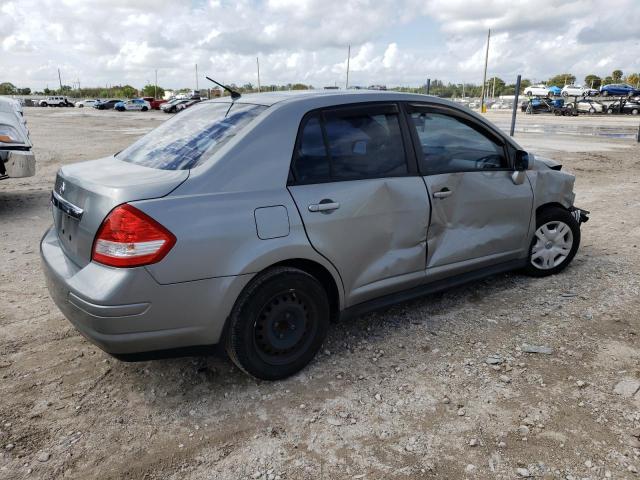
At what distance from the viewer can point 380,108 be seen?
3.38 meters

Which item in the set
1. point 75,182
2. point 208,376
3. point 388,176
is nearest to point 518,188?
point 388,176

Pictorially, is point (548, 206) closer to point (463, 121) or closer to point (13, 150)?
point (463, 121)

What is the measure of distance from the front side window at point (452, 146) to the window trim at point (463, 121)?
0.01m

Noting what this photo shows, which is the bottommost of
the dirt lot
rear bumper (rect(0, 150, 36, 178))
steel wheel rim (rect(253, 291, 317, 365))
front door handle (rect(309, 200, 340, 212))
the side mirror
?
the dirt lot

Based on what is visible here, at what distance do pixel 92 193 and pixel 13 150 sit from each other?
4789 mm

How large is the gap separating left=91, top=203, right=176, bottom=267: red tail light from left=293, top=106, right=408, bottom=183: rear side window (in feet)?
2.79

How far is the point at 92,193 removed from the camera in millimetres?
2684

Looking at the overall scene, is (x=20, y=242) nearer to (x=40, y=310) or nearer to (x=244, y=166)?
(x=40, y=310)

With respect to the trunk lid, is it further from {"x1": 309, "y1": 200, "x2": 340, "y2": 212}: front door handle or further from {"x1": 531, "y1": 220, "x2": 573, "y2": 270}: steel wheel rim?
{"x1": 531, "y1": 220, "x2": 573, "y2": 270}: steel wheel rim

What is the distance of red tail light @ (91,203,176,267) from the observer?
2463 millimetres

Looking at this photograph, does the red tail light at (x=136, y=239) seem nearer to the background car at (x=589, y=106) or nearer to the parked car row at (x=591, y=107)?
the parked car row at (x=591, y=107)

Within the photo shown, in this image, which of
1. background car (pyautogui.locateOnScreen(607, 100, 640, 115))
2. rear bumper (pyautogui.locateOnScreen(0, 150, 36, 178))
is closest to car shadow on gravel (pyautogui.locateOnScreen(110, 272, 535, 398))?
rear bumper (pyautogui.locateOnScreen(0, 150, 36, 178))

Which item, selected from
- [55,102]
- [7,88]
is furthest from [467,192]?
[7,88]

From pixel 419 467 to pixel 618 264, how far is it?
369 centimetres
